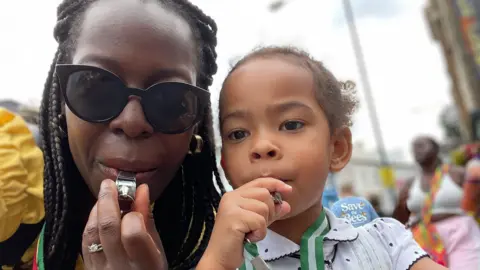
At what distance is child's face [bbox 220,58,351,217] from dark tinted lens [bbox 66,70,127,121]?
331mm

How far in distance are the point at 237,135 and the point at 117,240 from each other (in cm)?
53

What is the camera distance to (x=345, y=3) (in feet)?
46.5

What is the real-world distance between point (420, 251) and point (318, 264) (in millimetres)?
348

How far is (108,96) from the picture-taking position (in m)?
1.28

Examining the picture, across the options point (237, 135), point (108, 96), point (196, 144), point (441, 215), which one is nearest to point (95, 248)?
point (108, 96)

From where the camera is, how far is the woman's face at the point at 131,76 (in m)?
1.29

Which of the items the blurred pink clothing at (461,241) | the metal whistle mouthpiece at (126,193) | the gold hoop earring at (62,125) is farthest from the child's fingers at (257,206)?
the blurred pink clothing at (461,241)

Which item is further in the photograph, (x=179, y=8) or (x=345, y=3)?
(x=345, y=3)

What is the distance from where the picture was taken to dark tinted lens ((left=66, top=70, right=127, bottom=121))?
1.28 meters

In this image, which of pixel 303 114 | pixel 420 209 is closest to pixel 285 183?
pixel 303 114

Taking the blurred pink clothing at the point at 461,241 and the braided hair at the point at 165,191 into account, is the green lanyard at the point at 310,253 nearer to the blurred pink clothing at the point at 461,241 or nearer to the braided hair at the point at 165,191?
the braided hair at the point at 165,191

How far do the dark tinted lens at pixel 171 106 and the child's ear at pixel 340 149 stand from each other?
470 millimetres

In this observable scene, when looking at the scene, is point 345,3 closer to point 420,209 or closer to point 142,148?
point 420,209

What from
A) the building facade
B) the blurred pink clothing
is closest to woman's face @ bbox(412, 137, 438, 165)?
the blurred pink clothing
